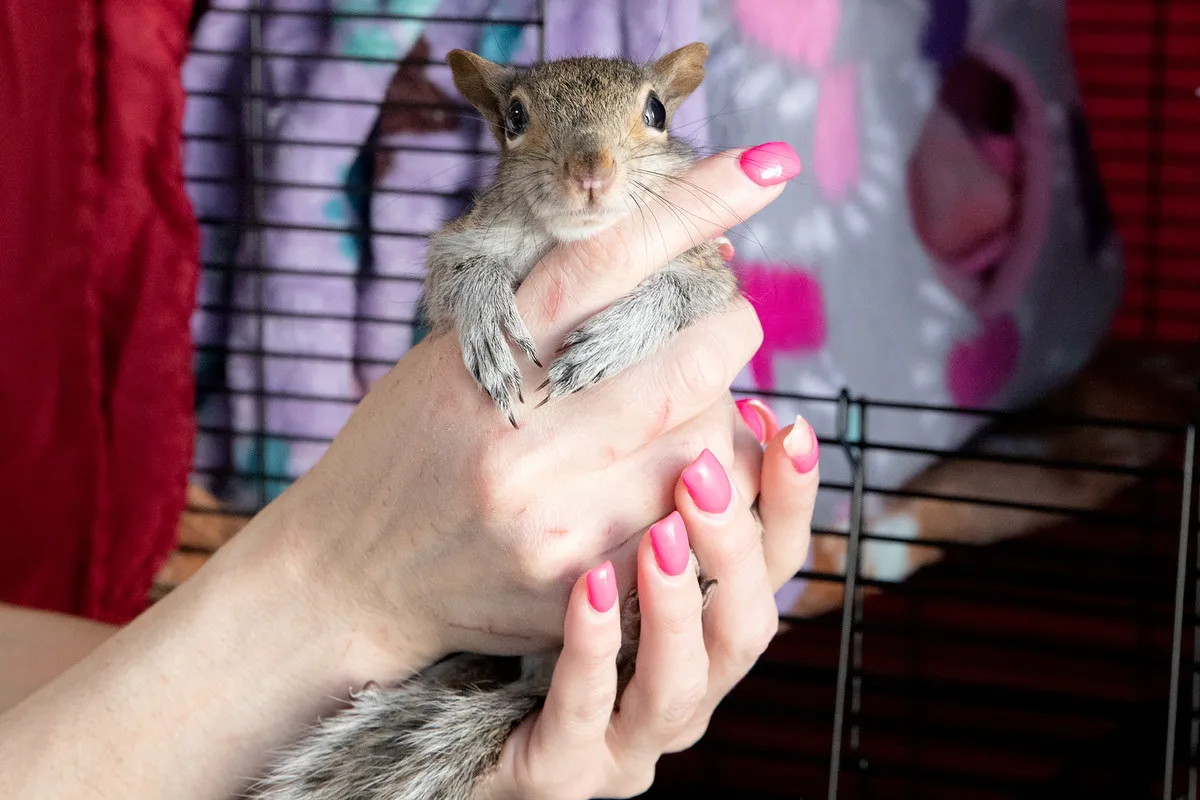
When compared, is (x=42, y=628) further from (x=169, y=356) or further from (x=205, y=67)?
(x=205, y=67)

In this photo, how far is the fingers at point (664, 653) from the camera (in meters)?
0.74

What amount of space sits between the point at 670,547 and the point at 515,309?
0.25 meters

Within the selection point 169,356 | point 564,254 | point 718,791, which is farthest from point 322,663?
point 718,791

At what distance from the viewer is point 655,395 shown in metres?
0.79

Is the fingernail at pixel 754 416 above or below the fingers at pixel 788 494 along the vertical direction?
above

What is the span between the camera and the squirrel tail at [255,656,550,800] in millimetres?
842

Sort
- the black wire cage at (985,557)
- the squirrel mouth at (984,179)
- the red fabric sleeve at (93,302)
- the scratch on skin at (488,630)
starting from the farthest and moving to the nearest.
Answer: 1. the squirrel mouth at (984,179)
2. the black wire cage at (985,557)
3. the red fabric sleeve at (93,302)
4. the scratch on skin at (488,630)

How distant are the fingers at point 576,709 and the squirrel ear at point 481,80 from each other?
0.53 m

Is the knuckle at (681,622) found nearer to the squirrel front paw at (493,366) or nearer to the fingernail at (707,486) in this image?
the fingernail at (707,486)

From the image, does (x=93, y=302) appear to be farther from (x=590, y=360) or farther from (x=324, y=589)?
(x=590, y=360)

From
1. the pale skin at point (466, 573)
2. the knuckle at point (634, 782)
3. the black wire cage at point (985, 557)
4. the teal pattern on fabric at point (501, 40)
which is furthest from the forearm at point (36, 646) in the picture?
the teal pattern on fabric at point (501, 40)

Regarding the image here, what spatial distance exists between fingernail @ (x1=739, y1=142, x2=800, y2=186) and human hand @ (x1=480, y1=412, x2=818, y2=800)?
218 millimetres

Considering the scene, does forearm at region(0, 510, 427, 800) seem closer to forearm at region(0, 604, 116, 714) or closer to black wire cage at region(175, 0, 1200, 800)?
forearm at region(0, 604, 116, 714)

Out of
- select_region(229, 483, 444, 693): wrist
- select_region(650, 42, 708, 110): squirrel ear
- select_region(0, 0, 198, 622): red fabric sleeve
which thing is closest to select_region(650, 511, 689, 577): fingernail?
select_region(229, 483, 444, 693): wrist
